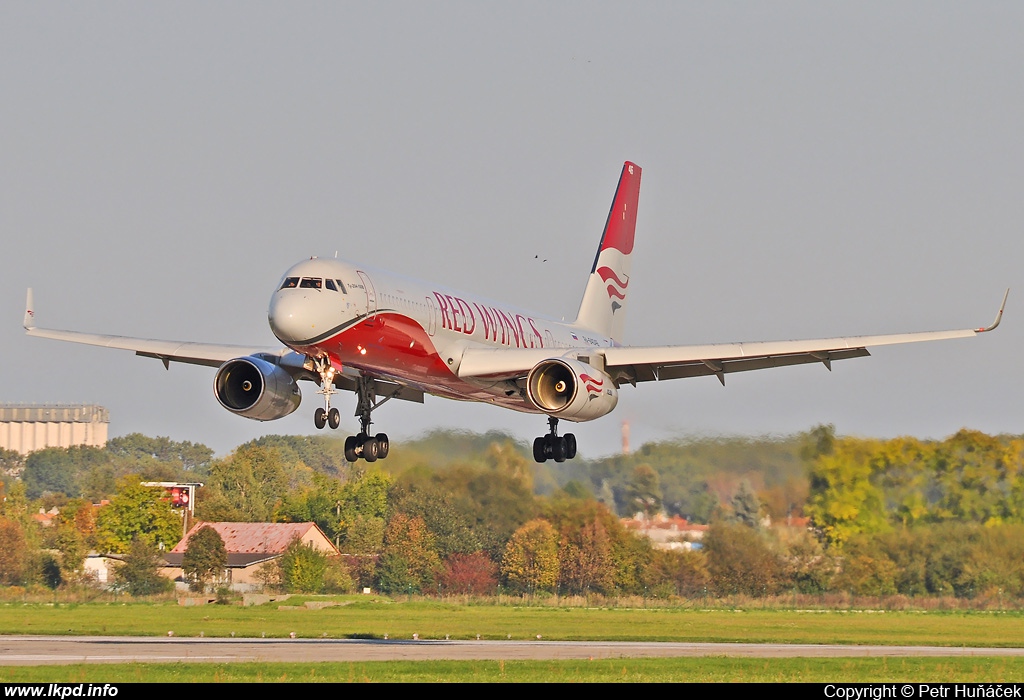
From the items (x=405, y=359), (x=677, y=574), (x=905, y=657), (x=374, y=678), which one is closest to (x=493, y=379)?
(x=405, y=359)

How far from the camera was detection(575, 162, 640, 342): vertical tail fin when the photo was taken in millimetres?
48438

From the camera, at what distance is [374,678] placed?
31.8 m

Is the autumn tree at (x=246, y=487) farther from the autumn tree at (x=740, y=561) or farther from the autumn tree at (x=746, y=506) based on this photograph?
the autumn tree at (x=746, y=506)

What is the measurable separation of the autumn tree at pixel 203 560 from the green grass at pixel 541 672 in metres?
28.3

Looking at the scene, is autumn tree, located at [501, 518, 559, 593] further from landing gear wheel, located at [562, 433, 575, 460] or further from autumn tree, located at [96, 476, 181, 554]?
autumn tree, located at [96, 476, 181, 554]

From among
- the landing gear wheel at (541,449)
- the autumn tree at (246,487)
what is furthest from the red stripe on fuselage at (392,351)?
the autumn tree at (246,487)

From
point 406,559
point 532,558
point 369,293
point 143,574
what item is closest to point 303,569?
point 406,559

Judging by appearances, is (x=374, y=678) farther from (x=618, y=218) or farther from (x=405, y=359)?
(x=618, y=218)

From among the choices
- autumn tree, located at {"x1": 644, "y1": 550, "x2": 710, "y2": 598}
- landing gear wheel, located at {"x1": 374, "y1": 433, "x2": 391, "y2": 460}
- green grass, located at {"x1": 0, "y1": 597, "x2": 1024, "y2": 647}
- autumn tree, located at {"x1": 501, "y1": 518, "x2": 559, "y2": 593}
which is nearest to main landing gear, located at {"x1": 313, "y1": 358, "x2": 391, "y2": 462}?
landing gear wheel, located at {"x1": 374, "y1": 433, "x2": 391, "y2": 460}

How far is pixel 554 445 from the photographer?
4350 centimetres

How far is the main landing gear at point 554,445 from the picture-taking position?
1713 inches

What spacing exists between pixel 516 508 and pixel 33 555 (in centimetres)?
2729

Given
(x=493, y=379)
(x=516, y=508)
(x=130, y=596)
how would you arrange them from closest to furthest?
(x=493, y=379) < (x=516, y=508) < (x=130, y=596)

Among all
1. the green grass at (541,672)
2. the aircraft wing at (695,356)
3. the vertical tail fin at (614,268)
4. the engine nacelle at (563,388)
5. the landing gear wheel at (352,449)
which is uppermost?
the vertical tail fin at (614,268)
